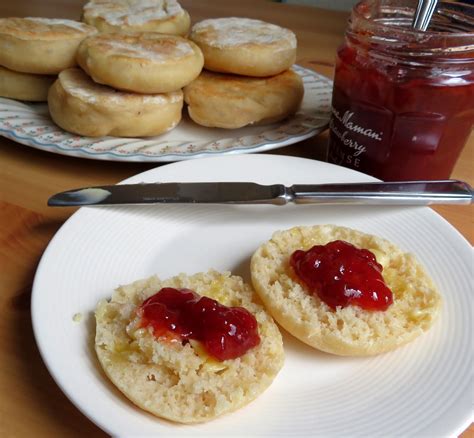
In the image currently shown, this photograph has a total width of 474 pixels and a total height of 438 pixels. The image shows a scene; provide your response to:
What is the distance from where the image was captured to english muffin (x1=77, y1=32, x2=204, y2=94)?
1494 millimetres

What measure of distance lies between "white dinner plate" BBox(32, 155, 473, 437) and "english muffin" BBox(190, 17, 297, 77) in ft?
1.22

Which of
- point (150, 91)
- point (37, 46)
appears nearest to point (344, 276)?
point (150, 91)

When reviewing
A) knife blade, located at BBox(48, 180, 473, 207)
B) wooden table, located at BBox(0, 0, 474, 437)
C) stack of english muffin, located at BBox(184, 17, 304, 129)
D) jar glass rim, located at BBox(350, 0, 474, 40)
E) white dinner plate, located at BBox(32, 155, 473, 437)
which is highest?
jar glass rim, located at BBox(350, 0, 474, 40)

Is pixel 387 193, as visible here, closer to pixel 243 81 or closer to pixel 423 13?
pixel 423 13

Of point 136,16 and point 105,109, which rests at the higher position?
point 136,16

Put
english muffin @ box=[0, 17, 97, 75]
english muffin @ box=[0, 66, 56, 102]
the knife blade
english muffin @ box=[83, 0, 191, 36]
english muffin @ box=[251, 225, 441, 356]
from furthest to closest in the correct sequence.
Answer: english muffin @ box=[83, 0, 191, 36]
english muffin @ box=[0, 66, 56, 102]
english muffin @ box=[0, 17, 97, 75]
the knife blade
english muffin @ box=[251, 225, 441, 356]

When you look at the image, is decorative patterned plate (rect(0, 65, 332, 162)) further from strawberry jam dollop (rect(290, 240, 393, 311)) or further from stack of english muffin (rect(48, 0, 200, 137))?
strawberry jam dollop (rect(290, 240, 393, 311))

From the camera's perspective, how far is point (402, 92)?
4.25 feet

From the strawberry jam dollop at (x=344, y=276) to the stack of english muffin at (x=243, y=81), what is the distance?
2.27 feet

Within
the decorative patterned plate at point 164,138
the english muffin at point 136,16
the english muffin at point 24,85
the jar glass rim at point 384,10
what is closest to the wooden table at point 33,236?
the decorative patterned plate at point 164,138

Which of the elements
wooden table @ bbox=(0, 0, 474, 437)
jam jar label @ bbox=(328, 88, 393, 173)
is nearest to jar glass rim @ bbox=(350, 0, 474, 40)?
jam jar label @ bbox=(328, 88, 393, 173)

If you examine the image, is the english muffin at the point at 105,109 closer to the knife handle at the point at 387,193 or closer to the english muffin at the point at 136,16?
the english muffin at the point at 136,16

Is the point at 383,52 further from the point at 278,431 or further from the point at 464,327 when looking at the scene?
the point at 278,431

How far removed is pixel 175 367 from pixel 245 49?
3.58ft
